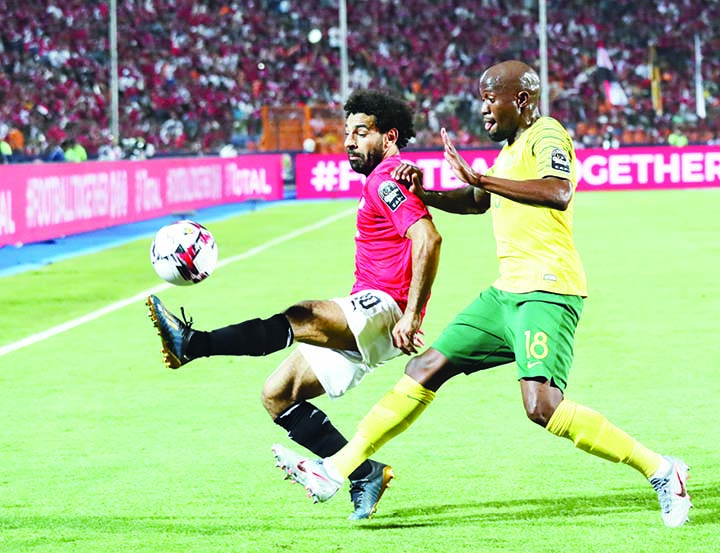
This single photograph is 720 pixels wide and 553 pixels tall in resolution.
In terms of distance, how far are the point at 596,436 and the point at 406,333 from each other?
0.85 meters

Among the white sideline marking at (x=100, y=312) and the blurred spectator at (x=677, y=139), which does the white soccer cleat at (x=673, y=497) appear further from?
the blurred spectator at (x=677, y=139)

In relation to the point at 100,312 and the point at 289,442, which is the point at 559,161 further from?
the point at 100,312

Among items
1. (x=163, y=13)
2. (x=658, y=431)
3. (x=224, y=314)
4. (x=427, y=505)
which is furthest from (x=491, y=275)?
(x=163, y=13)

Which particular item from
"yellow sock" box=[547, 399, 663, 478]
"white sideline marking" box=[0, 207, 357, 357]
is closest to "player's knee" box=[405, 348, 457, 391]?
"yellow sock" box=[547, 399, 663, 478]

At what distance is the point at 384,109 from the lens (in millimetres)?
5984

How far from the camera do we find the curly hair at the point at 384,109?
598cm

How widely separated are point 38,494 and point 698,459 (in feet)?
10.5

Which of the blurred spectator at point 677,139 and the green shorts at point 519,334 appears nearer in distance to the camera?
the green shorts at point 519,334

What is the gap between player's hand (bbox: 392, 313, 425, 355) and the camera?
563 centimetres

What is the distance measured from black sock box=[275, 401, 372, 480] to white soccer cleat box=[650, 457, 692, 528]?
119cm

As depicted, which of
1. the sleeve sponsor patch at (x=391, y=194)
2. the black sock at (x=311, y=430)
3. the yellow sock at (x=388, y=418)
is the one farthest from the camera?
the black sock at (x=311, y=430)

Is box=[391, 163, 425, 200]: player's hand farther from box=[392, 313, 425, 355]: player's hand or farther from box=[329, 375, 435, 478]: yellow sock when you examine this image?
box=[329, 375, 435, 478]: yellow sock

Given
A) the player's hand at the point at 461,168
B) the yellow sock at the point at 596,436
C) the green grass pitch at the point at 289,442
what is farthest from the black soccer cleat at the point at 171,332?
the yellow sock at the point at 596,436

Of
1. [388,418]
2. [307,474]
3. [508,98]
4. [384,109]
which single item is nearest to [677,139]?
[384,109]
